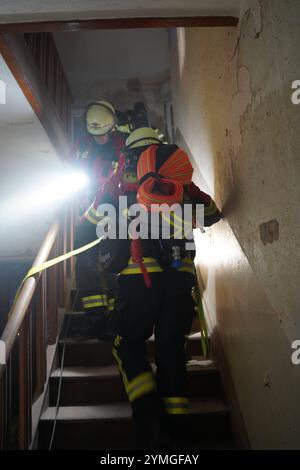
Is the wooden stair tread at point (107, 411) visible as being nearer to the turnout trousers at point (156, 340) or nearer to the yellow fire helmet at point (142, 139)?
the turnout trousers at point (156, 340)

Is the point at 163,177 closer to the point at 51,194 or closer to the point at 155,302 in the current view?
→ the point at 155,302

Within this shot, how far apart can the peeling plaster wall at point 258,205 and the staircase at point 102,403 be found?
0.90ft

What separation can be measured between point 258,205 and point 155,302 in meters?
0.77

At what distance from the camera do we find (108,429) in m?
2.10

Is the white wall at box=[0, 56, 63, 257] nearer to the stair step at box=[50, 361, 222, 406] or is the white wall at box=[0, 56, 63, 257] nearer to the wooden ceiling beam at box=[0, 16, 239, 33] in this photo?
the wooden ceiling beam at box=[0, 16, 239, 33]

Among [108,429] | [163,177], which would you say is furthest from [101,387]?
[163,177]

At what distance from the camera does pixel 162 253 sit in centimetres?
205

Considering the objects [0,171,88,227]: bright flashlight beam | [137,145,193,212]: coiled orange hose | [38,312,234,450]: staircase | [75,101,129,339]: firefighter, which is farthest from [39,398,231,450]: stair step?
[0,171,88,227]: bright flashlight beam

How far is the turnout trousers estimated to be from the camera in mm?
1835

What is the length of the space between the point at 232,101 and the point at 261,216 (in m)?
0.71

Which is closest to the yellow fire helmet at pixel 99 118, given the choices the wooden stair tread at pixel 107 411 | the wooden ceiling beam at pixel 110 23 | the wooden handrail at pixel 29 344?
the wooden handrail at pixel 29 344

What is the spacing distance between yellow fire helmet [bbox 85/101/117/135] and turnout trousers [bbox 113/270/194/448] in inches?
66.1

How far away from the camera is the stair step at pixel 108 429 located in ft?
6.88

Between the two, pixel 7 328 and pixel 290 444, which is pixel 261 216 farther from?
pixel 7 328
